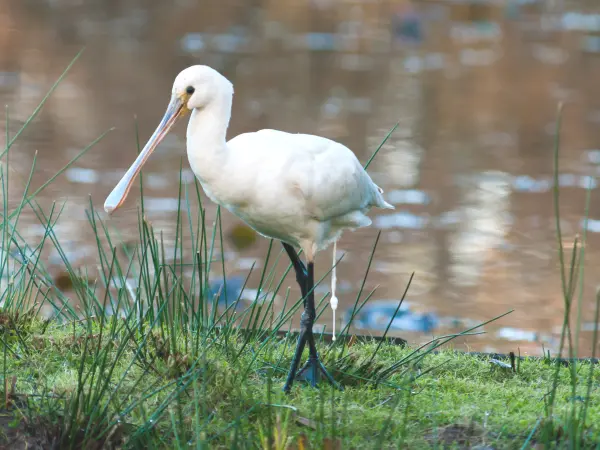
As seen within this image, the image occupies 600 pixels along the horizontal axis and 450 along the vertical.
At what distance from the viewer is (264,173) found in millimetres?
3113

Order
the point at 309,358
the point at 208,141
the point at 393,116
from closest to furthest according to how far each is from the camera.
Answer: the point at 208,141 → the point at 309,358 → the point at 393,116

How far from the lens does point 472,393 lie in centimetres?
319

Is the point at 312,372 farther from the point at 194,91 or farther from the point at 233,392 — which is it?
the point at 194,91

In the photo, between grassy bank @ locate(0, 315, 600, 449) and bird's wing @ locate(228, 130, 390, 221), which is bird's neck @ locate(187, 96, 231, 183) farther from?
grassy bank @ locate(0, 315, 600, 449)

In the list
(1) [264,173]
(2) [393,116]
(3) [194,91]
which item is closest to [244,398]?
(1) [264,173]

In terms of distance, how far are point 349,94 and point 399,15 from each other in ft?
15.5

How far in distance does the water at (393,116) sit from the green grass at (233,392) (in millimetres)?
835

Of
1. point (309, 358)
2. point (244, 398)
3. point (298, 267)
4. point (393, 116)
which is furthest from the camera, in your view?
point (393, 116)

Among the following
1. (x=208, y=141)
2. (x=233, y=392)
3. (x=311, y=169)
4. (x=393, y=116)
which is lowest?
(x=393, y=116)

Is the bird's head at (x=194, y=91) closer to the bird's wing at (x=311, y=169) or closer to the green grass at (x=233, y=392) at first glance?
the bird's wing at (x=311, y=169)

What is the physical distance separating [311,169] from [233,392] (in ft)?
2.50

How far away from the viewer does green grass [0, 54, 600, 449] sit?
2.41m

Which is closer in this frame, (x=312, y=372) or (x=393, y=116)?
(x=312, y=372)

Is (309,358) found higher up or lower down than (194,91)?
lower down
